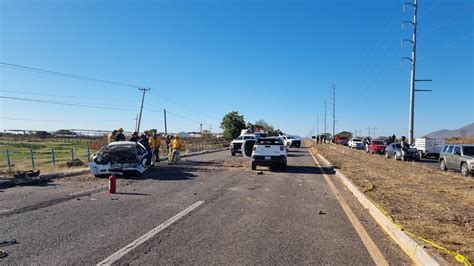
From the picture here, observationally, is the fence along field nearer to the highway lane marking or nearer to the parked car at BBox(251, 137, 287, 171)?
the parked car at BBox(251, 137, 287, 171)

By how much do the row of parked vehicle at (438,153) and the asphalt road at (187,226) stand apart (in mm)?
11318

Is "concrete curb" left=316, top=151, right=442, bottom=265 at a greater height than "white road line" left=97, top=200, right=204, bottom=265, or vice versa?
"concrete curb" left=316, top=151, right=442, bottom=265

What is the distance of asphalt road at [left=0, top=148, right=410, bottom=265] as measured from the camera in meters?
5.68

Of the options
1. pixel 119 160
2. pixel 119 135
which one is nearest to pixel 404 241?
pixel 119 160

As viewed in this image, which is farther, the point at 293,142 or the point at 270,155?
the point at 293,142

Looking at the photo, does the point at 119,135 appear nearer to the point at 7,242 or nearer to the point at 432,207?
the point at 7,242

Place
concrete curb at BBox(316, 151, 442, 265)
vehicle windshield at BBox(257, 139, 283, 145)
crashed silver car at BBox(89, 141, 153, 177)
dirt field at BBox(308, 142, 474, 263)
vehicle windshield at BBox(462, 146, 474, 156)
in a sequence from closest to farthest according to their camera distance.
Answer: concrete curb at BBox(316, 151, 442, 265) < dirt field at BBox(308, 142, 474, 263) < crashed silver car at BBox(89, 141, 153, 177) < vehicle windshield at BBox(257, 139, 283, 145) < vehicle windshield at BBox(462, 146, 474, 156)

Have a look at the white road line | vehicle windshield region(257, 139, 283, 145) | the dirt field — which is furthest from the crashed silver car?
the dirt field

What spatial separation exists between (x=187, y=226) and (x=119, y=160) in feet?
30.5

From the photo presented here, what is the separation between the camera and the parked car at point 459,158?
1995 cm

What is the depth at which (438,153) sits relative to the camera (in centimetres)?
3738

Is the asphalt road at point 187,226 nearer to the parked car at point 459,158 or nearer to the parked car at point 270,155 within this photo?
the parked car at point 270,155

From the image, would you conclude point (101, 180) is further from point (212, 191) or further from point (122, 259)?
point (122, 259)

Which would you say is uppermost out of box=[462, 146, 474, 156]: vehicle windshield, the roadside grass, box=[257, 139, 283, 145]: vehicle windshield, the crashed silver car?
box=[257, 139, 283, 145]: vehicle windshield
